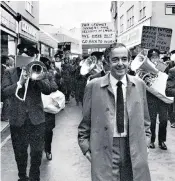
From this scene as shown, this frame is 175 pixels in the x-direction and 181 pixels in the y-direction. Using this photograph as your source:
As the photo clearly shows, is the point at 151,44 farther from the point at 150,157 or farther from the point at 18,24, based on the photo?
the point at 18,24

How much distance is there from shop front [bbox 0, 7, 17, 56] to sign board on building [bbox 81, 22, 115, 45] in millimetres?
3222

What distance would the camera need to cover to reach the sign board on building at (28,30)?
22461 mm

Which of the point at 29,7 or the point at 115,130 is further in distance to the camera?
the point at 29,7

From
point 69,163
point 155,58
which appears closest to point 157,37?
point 155,58

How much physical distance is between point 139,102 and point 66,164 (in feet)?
12.4

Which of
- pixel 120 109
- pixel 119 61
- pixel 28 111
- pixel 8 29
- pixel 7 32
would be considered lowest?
pixel 28 111

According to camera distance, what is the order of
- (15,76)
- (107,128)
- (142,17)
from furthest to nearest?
(142,17) → (15,76) → (107,128)

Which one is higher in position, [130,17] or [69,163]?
[130,17]

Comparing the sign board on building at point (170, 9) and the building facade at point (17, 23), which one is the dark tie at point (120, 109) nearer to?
the building facade at point (17, 23)

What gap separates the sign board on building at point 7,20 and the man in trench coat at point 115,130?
1339 cm

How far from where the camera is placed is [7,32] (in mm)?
18094

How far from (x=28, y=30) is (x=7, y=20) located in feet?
22.0

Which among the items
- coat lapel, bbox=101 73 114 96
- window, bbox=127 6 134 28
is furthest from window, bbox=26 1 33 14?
coat lapel, bbox=101 73 114 96

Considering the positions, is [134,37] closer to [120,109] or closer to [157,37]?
[157,37]
